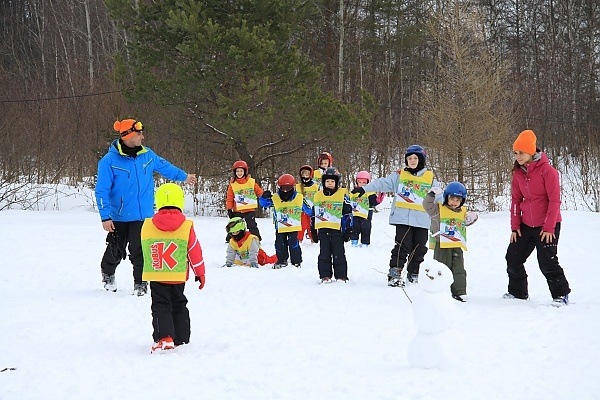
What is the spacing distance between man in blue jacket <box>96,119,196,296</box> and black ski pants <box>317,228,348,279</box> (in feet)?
7.62

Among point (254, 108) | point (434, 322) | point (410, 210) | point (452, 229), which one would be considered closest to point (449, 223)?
point (452, 229)

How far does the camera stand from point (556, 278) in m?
6.57

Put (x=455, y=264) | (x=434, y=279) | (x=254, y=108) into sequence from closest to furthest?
(x=434, y=279) < (x=455, y=264) < (x=254, y=108)

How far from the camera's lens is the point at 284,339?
529 centimetres

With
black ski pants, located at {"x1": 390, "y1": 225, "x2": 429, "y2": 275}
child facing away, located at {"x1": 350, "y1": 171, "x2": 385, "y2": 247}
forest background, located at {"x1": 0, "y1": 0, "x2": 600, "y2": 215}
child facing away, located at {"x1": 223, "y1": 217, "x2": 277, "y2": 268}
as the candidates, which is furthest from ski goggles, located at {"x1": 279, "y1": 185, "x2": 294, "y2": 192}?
forest background, located at {"x1": 0, "y1": 0, "x2": 600, "y2": 215}

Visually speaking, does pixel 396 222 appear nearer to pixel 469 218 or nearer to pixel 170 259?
pixel 469 218

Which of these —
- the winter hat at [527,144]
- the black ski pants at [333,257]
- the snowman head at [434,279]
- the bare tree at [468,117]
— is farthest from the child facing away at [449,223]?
the bare tree at [468,117]

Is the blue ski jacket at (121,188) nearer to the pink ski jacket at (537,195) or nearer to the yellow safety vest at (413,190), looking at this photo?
the yellow safety vest at (413,190)

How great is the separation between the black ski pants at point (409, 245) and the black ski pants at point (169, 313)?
337 cm

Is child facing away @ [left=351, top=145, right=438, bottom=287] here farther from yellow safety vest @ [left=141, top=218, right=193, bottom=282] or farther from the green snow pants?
yellow safety vest @ [left=141, top=218, right=193, bottom=282]

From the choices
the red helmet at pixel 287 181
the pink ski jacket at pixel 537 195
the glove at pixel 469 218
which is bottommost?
the glove at pixel 469 218

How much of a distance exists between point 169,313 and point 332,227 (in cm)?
375

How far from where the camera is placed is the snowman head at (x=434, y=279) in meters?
4.30

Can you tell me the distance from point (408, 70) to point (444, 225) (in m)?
28.3
